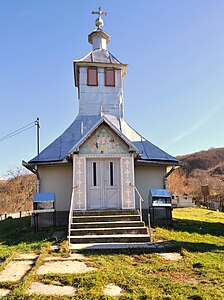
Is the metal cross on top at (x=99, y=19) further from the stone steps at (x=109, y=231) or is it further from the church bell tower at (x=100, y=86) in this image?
the stone steps at (x=109, y=231)

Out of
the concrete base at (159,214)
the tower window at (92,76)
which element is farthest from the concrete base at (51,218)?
the tower window at (92,76)

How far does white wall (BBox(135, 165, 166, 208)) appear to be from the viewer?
46.6 feet

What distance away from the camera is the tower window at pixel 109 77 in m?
16.8

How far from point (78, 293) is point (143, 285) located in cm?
119

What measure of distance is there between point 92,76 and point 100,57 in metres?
1.44

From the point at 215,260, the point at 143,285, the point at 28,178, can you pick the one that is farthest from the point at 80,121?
the point at 28,178

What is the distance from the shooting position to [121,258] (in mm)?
7484

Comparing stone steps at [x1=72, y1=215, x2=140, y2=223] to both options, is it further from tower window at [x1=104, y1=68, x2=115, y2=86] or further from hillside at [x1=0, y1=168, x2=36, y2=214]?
hillside at [x1=0, y1=168, x2=36, y2=214]

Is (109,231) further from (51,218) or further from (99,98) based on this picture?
(99,98)

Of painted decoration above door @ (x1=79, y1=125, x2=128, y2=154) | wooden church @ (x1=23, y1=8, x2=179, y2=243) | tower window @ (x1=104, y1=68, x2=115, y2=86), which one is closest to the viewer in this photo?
wooden church @ (x1=23, y1=8, x2=179, y2=243)

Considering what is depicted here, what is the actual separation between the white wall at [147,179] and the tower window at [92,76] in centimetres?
560

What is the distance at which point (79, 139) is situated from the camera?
14578 mm

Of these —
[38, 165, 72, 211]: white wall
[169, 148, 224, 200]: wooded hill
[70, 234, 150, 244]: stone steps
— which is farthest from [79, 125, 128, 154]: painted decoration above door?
[169, 148, 224, 200]: wooded hill

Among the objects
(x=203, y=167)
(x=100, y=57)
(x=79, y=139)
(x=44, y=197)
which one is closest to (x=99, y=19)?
(x=100, y=57)
